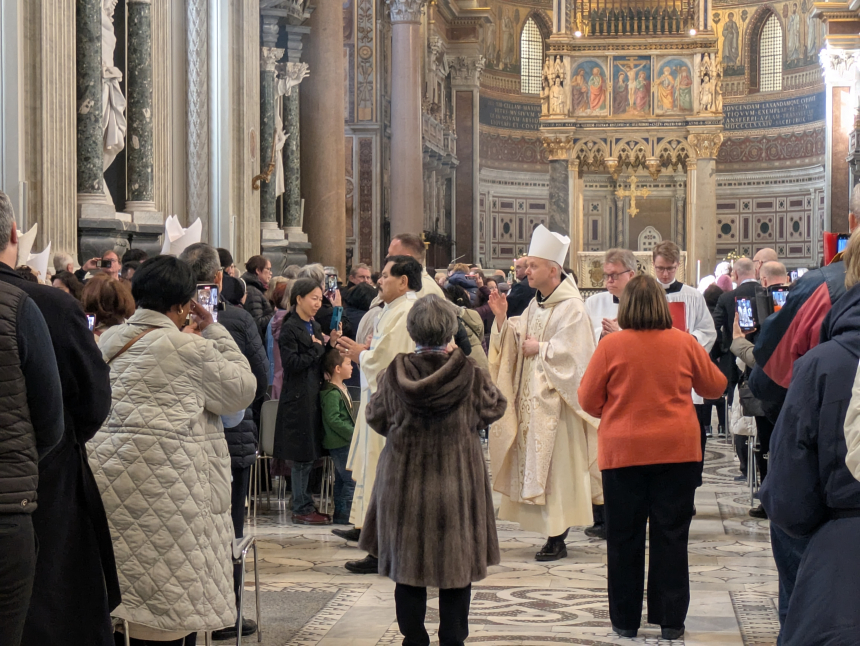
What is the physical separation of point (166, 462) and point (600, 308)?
5082 mm

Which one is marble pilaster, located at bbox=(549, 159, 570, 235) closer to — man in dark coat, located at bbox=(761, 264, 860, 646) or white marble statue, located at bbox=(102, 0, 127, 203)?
white marble statue, located at bbox=(102, 0, 127, 203)

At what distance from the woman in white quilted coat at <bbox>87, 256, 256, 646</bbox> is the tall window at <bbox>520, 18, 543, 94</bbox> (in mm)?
33276

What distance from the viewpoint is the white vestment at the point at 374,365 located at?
688 centimetres

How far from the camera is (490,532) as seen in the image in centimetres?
534

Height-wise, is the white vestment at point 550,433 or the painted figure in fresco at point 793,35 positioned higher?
the painted figure in fresco at point 793,35

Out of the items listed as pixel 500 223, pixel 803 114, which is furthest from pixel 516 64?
pixel 803 114

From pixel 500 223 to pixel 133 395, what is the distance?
3158cm

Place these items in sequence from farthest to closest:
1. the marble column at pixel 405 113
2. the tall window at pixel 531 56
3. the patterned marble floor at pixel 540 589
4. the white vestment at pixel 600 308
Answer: the tall window at pixel 531 56
the marble column at pixel 405 113
the white vestment at pixel 600 308
the patterned marble floor at pixel 540 589

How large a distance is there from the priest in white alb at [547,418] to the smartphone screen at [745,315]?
6.05 feet

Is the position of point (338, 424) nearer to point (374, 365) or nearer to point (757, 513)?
point (374, 365)

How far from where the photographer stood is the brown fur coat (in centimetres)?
513

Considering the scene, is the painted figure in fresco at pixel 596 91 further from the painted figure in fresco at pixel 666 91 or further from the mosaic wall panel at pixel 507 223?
the mosaic wall panel at pixel 507 223

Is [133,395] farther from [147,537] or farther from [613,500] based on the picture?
[613,500]

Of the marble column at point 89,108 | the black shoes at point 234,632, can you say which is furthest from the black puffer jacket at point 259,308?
the black shoes at point 234,632
